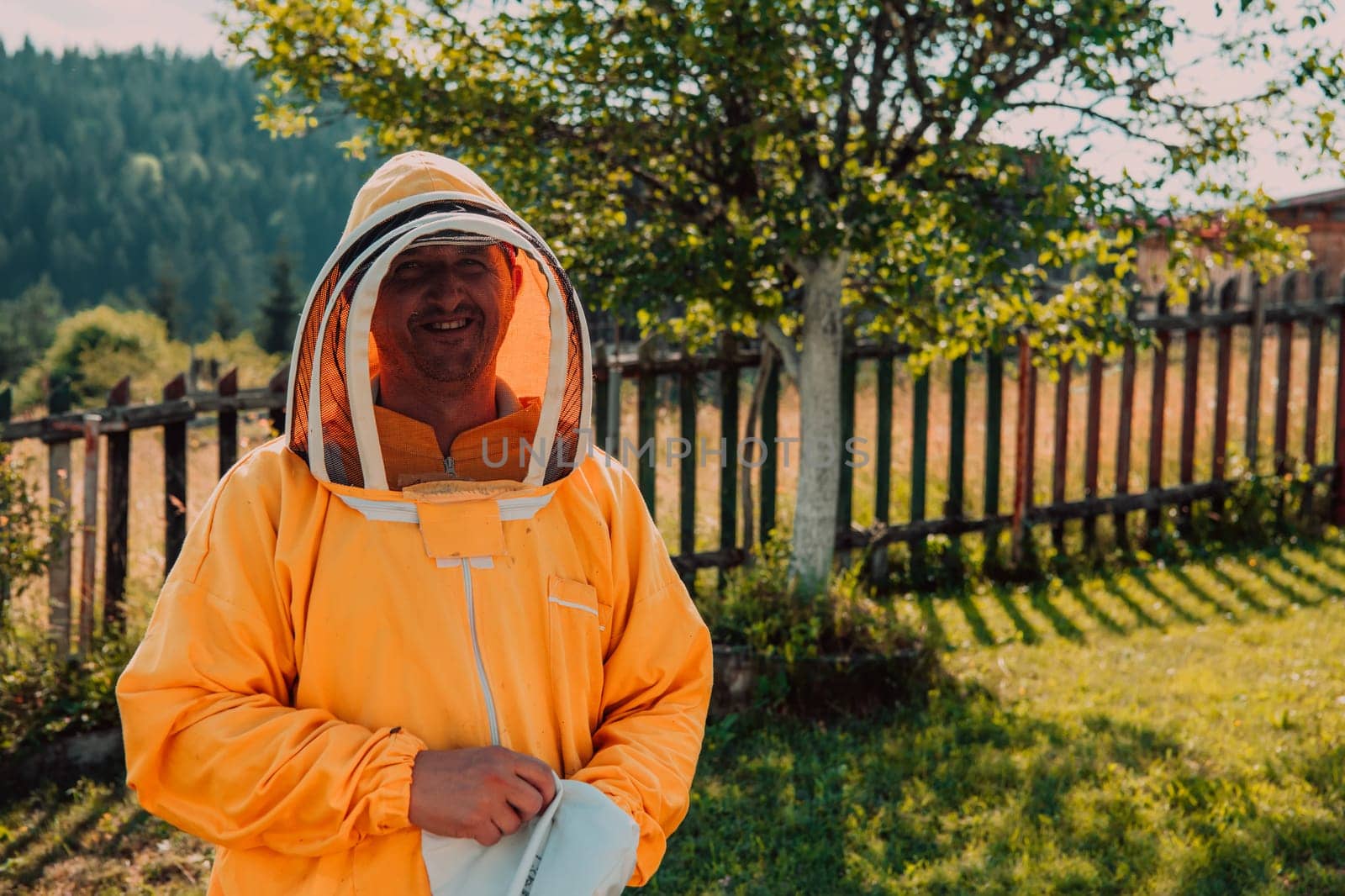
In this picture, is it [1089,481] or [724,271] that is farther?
[1089,481]

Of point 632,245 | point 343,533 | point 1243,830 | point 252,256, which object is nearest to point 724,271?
point 632,245

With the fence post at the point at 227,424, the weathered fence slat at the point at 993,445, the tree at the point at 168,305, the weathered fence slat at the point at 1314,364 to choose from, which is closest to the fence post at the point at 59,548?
the fence post at the point at 227,424

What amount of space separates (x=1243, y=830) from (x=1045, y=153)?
272cm

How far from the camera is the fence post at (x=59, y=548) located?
5.06 meters

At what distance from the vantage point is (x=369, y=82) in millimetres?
5242

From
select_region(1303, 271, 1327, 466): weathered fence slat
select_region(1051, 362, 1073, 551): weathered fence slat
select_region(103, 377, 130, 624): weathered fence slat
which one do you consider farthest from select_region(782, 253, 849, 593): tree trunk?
select_region(1303, 271, 1327, 466): weathered fence slat

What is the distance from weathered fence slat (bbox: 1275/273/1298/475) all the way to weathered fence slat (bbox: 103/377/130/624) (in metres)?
7.51

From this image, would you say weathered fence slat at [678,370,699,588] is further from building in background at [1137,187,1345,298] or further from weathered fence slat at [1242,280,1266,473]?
building in background at [1137,187,1345,298]

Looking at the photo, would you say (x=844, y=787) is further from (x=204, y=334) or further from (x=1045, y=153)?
(x=204, y=334)

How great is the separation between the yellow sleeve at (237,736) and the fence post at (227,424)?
377 cm

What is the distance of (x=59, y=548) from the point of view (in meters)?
5.01

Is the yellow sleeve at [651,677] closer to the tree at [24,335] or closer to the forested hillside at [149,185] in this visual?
the tree at [24,335]

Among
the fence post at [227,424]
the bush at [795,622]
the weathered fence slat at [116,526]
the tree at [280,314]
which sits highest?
the tree at [280,314]

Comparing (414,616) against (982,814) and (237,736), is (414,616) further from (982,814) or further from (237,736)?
(982,814)
